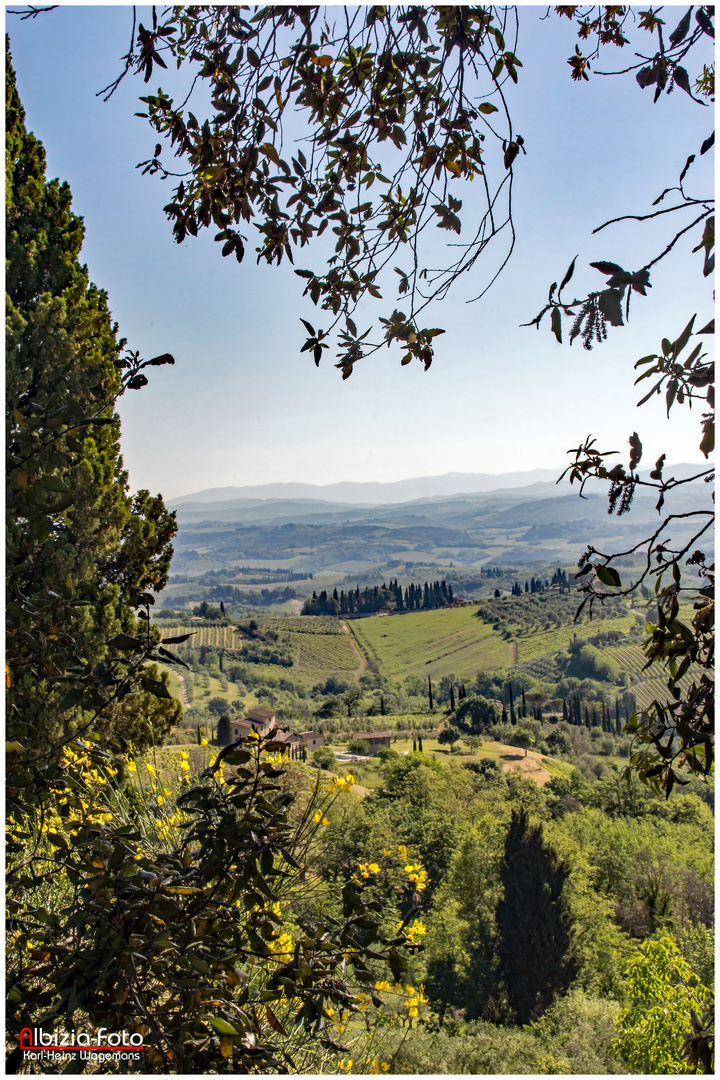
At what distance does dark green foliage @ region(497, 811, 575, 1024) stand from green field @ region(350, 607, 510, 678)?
1545 inches

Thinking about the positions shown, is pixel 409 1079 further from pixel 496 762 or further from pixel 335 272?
pixel 496 762

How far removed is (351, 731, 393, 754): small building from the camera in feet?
119

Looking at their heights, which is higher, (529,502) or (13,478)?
(529,502)

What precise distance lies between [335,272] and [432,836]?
25.3 metres

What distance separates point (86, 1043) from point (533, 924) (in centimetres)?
2062

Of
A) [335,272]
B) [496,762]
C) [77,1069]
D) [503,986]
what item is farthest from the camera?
[496,762]

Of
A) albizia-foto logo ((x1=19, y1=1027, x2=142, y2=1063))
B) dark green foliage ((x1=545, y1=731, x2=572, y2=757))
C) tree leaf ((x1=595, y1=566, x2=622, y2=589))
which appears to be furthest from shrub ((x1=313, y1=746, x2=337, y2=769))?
tree leaf ((x1=595, y1=566, x2=622, y2=589))

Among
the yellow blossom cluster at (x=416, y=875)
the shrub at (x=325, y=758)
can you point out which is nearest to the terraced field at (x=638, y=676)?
the shrub at (x=325, y=758)

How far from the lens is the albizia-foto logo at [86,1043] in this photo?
1.14 meters

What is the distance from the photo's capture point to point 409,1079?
147 cm

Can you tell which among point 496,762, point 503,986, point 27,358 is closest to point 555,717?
point 496,762

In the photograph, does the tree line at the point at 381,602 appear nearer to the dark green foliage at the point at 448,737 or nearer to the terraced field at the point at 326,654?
the terraced field at the point at 326,654

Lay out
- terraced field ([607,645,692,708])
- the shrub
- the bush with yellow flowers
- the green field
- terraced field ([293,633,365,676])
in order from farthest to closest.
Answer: terraced field ([293,633,365,676]), the green field, terraced field ([607,645,692,708]), the shrub, the bush with yellow flowers

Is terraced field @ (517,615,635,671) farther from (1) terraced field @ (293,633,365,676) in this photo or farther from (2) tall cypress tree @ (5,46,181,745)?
(2) tall cypress tree @ (5,46,181,745)
